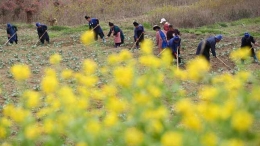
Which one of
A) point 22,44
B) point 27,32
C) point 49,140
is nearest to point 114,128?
point 49,140

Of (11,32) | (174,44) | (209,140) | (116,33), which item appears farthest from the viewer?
(11,32)

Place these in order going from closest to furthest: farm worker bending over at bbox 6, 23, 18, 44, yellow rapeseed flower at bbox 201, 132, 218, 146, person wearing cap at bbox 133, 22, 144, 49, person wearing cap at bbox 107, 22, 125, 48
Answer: yellow rapeseed flower at bbox 201, 132, 218, 146 < person wearing cap at bbox 133, 22, 144, 49 < person wearing cap at bbox 107, 22, 125, 48 < farm worker bending over at bbox 6, 23, 18, 44

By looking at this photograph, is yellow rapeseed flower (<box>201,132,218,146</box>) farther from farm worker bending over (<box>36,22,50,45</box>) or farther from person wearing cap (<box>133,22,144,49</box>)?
farm worker bending over (<box>36,22,50,45</box>)

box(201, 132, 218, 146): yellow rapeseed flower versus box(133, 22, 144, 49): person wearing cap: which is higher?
box(201, 132, 218, 146): yellow rapeseed flower

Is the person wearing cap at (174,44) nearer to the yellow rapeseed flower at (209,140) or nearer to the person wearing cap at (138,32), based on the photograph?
the person wearing cap at (138,32)

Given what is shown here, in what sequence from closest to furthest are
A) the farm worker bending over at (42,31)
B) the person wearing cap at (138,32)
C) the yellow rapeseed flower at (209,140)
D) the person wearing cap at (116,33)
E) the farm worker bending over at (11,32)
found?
the yellow rapeseed flower at (209,140), the person wearing cap at (138,32), the person wearing cap at (116,33), the farm worker bending over at (42,31), the farm worker bending over at (11,32)

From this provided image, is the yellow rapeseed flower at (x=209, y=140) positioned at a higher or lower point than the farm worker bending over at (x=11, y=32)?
higher

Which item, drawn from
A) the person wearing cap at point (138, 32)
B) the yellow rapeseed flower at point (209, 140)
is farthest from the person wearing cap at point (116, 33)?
the yellow rapeseed flower at point (209, 140)

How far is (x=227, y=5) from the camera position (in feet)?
86.0

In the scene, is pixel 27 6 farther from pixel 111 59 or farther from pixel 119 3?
pixel 111 59

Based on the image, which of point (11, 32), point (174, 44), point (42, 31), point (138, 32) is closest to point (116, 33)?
point (138, 32)

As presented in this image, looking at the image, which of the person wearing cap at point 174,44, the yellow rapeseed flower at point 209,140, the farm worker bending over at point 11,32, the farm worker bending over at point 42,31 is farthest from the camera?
the farm worker bending over at point 11,32

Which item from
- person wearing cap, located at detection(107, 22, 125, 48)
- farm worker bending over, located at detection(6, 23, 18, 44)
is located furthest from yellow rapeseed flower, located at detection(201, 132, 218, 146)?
farm worker bending over, located at detection(6, 23, 18, 44)

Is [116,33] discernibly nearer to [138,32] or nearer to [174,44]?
[138,32]
